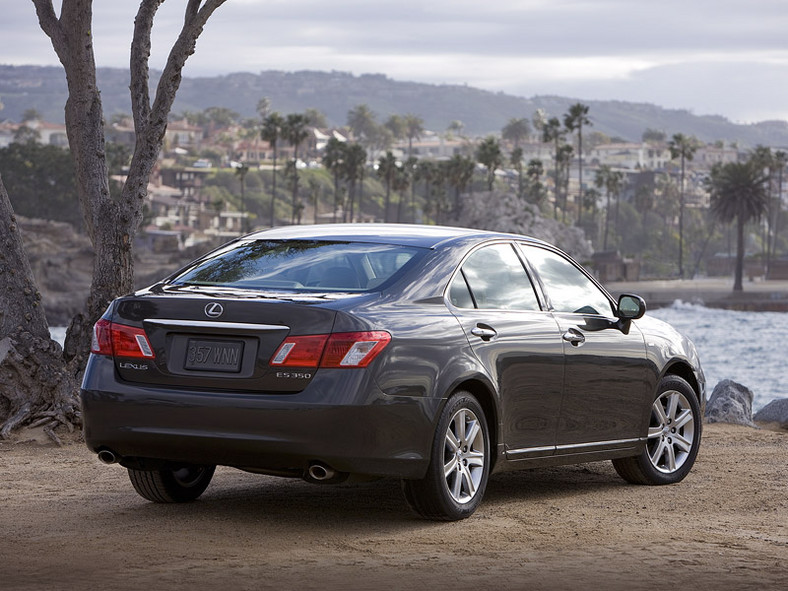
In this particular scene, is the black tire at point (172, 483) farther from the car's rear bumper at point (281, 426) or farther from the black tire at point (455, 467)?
the black tire at point (455, 467)

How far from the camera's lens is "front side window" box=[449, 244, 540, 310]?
7.21 metres

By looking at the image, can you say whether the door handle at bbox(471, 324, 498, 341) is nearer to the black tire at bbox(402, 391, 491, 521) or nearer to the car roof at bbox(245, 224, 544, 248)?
the black tire at bbox(402, 391, 491, 521)

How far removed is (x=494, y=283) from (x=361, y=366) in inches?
56.7

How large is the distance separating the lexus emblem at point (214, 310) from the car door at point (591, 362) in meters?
2.14

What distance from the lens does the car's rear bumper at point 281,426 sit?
6.25 metres

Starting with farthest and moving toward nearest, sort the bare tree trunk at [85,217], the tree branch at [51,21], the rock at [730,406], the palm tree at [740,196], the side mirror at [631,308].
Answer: the palm tree at [740,196], the rock at [730,406], the tree branch at [51,21], the bare tree trunk at [85,217], the side mirror at [631,308]

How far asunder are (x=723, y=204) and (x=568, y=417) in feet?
447

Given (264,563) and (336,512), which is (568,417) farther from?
(264,563)

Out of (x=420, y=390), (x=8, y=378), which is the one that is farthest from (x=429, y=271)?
(x=8, y=378)

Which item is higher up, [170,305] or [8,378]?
[170,305]

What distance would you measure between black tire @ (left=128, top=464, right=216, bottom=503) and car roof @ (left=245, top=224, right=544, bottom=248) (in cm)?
137

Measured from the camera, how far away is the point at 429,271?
6988 millimetres

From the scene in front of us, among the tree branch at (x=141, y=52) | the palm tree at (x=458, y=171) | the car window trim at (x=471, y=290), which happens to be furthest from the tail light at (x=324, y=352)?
the palm tree at (x=458, y=171)

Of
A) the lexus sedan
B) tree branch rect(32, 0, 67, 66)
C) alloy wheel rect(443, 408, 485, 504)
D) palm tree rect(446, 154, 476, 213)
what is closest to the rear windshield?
the lexus sedan
